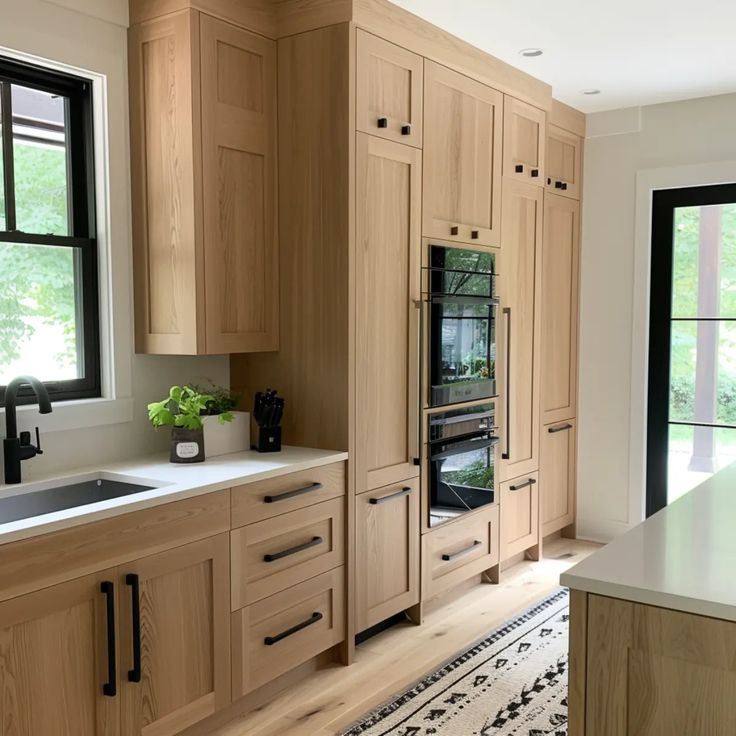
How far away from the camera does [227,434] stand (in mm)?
3031

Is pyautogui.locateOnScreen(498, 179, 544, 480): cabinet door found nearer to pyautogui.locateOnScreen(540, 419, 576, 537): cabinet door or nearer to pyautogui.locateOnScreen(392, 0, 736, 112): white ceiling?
pyautogui.locateOnScreen(540, 419, 576, 537): cabinet door

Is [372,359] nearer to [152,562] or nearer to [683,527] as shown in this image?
[152,562]

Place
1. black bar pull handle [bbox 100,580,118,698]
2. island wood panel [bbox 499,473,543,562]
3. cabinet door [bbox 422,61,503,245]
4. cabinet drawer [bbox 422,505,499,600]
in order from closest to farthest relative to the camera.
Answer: black bar pull handle [bbox 100,580,118,698], cabinet door [bbox 422,61,503,245], cabinet drawer [bbox 422,505,499,600], island wood panel [bbox 499,473,543,562]

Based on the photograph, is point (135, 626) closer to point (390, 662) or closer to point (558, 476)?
point (390, 662)

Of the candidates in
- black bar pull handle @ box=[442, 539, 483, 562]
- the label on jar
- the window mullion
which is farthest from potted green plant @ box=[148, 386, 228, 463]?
black bar pull handle @ box=[442, 539, 483, 562]

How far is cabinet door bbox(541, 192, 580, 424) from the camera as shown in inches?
179

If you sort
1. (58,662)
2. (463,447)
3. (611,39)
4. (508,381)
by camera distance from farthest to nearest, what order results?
(508,381) < (463,447) < (611,39) < (58,662)

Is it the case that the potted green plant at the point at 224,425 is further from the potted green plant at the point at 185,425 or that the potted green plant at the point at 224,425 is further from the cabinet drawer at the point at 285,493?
the cabinet drawer at the point at 285,493

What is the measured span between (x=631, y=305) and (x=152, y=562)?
3303mm

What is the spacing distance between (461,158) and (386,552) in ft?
5.63

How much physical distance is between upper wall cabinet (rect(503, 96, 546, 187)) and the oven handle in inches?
50.1

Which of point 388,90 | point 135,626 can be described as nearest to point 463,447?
point 388,90

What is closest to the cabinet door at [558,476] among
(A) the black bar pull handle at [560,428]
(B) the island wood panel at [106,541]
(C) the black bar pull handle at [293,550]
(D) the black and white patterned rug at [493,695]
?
(A) the black bar pull handle at [560,428]

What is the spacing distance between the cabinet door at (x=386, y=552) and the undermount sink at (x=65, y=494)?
87 centimetres
